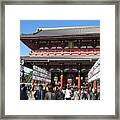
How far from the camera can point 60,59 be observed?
1.76 metres

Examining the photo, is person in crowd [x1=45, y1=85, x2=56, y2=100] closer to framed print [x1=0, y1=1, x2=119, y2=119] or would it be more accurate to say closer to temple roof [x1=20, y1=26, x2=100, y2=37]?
framed print [x1=0, y1=1, x2=119, y2=119]

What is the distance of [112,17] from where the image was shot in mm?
1754

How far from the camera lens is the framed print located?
5.73 feet

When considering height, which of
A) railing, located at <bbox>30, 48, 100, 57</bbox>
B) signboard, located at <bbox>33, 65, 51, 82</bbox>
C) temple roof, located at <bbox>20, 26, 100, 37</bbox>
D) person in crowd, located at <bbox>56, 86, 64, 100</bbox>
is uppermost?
temple roof, located at <bbox>20, 26, 100, 37</bbox>

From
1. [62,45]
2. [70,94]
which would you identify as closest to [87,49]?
[62,45]

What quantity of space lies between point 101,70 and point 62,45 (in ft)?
0.81

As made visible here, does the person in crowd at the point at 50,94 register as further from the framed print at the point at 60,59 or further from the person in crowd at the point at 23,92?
the person in crowd at the point at 23,92

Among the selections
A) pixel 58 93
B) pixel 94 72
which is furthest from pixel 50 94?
pixel 94 72

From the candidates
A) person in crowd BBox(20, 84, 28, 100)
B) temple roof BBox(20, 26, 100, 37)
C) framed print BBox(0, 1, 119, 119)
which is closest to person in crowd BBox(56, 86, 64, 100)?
framed print BBox(0, 1, 119, 119)

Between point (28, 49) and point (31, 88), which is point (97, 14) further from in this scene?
point (31, 88)

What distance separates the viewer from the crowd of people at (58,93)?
177 centimetres

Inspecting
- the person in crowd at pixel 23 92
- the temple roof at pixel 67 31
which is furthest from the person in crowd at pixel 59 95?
the temple roof at pixel 67 31

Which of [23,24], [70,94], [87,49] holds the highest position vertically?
[23,24]

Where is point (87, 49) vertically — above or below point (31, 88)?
above
